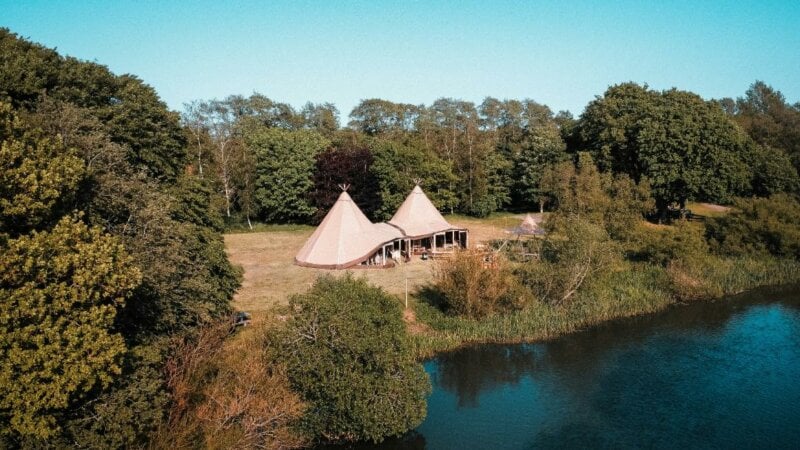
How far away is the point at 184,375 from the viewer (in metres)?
15.4

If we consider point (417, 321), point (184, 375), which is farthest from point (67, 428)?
point (417, 321)

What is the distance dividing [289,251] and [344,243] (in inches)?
324

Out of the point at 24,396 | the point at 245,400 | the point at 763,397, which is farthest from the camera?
the point at 763,397

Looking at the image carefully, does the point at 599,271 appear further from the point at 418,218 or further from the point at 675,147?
the point at 675,147

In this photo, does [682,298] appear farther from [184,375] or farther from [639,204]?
[184,375]

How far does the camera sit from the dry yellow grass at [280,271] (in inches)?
1150

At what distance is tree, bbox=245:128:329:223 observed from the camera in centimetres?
5084

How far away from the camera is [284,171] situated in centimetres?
5066

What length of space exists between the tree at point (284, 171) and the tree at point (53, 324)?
3859 centimetres

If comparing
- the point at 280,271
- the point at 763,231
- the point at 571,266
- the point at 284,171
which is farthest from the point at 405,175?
the point at 763,231

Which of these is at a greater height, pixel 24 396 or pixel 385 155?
pixel 385 155

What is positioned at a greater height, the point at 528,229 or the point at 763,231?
the point at 528,229

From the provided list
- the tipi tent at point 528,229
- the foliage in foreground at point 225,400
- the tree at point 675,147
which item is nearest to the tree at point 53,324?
the foliage in foreground at point 225,400

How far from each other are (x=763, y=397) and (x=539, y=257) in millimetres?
12870
